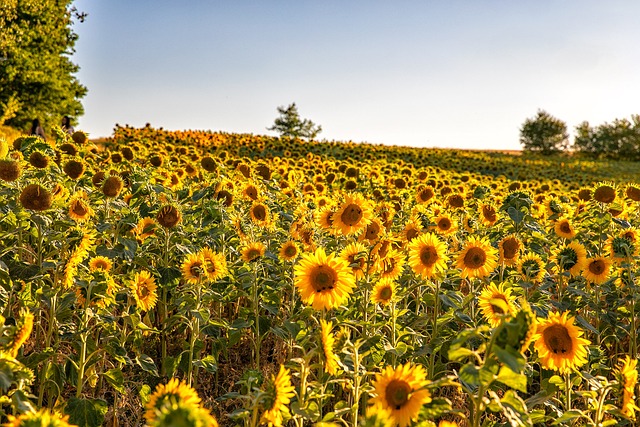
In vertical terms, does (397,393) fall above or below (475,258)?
below

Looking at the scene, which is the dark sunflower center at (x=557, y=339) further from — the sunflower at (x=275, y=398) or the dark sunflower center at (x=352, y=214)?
the dark sunflower center at (x=352, y=214)

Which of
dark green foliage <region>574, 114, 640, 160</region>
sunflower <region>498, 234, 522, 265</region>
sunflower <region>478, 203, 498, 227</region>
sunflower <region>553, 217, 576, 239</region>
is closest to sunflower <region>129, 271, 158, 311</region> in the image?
sunflower <region>498, 234, 522, 265</region>

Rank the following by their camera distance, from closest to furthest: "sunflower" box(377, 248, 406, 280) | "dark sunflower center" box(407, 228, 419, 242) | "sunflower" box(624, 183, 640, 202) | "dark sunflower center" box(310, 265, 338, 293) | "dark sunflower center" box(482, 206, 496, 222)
A: "dark sunflower center" box(310, 265, 338, 293)
"sunflower" box(377, 248, 406, 280)
"dark sunflower center" box(407, 228, 419, 242)
"dark sunflower center" box(482, 206, 496, 222)
"sunflower" box(624, 183, 640, 202)

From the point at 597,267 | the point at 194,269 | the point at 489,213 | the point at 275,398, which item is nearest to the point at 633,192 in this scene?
the point at 489,213

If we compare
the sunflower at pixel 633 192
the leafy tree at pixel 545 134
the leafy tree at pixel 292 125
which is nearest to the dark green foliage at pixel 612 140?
the leafy tree at pixel 545 134

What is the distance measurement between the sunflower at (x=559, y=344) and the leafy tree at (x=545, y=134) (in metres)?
59.5

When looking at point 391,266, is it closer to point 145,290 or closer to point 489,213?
point 145,290

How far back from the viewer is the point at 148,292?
11.5ft

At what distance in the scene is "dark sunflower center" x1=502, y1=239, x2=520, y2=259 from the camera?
4.01 meters

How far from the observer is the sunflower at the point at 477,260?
3576 millimetres

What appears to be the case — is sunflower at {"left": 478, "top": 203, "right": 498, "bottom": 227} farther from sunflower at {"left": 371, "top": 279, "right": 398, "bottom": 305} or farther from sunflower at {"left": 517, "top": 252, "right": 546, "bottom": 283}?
sunflower at {"left": 371, "top": 279, "right": 398, "bottom": 305}

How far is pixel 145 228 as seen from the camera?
151 inches

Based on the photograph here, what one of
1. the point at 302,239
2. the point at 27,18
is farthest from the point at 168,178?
the point at 27,18

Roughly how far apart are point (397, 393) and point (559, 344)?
0.97 m
